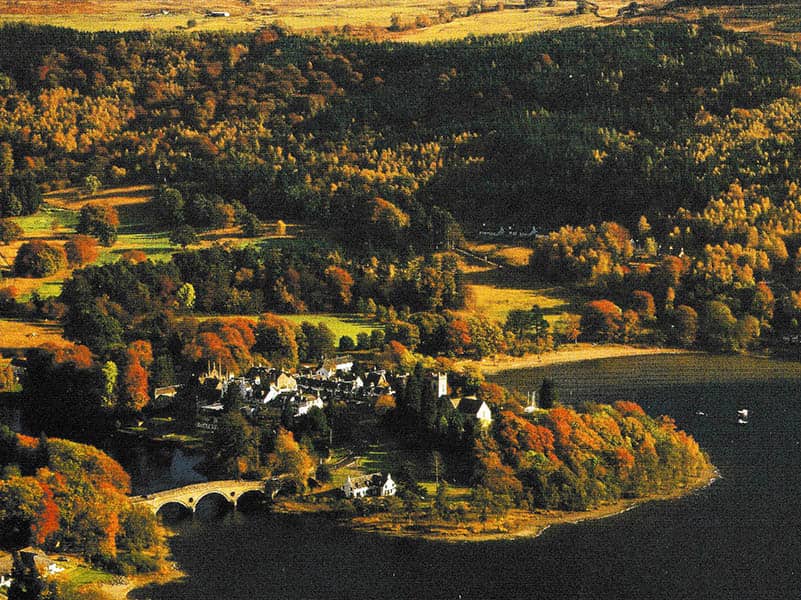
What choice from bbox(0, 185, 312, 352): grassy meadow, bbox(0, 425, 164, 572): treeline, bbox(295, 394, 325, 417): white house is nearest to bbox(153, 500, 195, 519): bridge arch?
bbox(0, 425, 164, 572): treeline

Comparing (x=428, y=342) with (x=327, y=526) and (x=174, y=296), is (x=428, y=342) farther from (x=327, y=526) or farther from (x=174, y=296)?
(x=327, y=526)

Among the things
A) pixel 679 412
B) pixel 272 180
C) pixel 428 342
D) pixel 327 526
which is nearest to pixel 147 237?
pixel 272 180

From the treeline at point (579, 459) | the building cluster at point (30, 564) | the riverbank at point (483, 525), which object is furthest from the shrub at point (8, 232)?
the building cluster at point (30, 564)

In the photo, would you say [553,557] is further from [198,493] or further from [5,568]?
[5,568]

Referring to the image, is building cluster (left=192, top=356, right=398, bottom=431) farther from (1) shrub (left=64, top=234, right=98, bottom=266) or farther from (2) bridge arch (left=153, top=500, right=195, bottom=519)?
(1) shrub (left=64, top=234, right=98, bottom=266)

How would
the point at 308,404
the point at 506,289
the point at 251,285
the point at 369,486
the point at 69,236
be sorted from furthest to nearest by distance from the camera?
1. the point at 69,236
2. the point at 506,289
3. the point at 251,285
4. the point at 308,404
5. the point at 369,486

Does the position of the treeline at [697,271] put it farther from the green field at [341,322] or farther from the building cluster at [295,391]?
the building cluster at [295,391]

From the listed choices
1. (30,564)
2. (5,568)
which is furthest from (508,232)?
(5,568)
